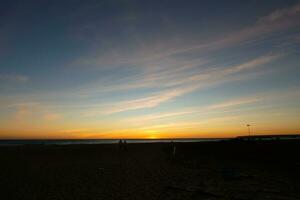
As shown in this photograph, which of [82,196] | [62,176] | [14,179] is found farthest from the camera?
[62,176]

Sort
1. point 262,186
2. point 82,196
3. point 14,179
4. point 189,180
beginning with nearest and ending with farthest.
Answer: point 82,196 < point 262,186 < point 189,180 < point 14,179

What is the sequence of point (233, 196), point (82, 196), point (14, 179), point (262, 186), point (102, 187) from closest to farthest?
point (233, 196)
point (82, 196)
point (262, 186)
point (102, 187)
point (14, 179)

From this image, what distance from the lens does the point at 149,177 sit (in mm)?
17781

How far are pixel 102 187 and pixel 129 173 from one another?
201 inches

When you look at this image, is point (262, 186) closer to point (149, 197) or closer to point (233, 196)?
point (233, 196)

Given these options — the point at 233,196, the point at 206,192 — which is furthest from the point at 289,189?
the point at 206,192

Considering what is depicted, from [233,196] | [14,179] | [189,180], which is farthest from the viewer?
[14,179]

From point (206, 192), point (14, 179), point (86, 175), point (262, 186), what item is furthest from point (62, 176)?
point (262, 186)

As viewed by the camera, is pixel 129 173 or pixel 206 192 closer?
pixel 206 192

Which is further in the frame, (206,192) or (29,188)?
(29,188)

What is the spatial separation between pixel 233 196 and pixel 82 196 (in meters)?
7.65

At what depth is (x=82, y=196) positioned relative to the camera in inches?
502

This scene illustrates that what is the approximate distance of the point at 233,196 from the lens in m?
11.9

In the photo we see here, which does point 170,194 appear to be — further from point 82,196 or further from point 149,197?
point 82,196
